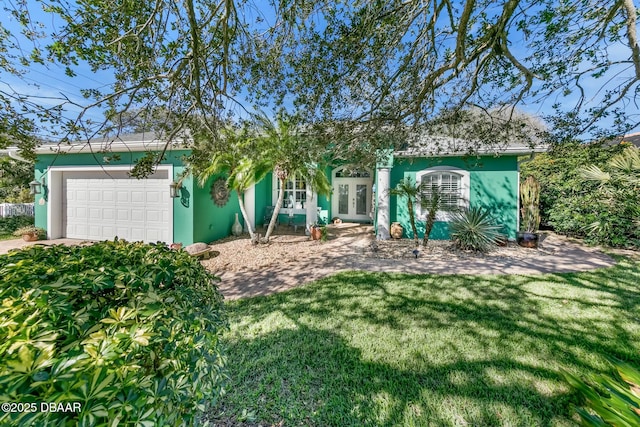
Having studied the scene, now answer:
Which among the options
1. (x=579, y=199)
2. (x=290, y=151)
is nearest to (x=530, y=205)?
(x=579, y=199)

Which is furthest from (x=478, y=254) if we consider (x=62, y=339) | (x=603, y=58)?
(x=62, y=339)

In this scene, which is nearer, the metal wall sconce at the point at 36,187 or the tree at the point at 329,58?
Answer: the tree at the point at 329,58

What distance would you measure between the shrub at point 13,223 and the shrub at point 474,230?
62.1 ft

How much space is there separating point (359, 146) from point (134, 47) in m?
4.22

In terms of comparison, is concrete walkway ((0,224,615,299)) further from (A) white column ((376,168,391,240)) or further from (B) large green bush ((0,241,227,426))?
(B) large green bush ((0,241,227,426))

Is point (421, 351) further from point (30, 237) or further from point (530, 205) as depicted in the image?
point (30, 237)

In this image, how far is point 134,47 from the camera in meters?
3.93

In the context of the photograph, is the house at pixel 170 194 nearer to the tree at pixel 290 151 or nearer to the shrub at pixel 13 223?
the tree at pixel 290 151

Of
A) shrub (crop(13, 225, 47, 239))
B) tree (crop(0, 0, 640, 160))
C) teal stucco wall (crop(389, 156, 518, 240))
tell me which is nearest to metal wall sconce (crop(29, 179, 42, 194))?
shrub (crop(13, 225, 47, 239))

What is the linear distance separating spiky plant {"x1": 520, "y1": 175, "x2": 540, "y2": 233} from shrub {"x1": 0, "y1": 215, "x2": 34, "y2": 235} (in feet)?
73.6

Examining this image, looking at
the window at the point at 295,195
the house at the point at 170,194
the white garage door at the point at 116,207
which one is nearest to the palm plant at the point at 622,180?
the house at the point at 170,194

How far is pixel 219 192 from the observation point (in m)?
9.88

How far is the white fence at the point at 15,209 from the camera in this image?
13578 millimetres

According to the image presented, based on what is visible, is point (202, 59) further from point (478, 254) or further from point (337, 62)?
point (478, 254)
